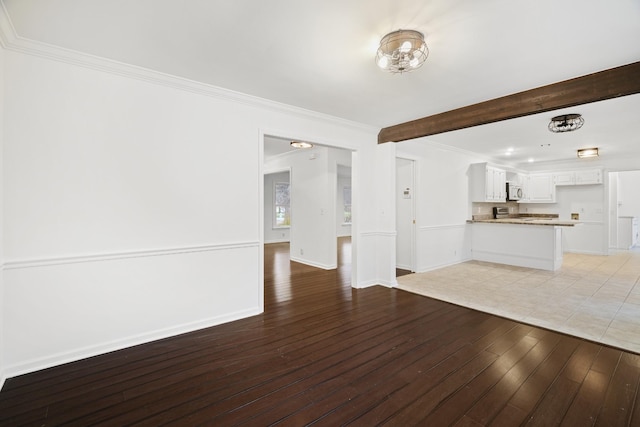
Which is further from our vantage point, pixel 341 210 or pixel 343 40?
pixel 341 210

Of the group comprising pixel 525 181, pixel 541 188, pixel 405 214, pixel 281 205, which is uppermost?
pixel 525 181

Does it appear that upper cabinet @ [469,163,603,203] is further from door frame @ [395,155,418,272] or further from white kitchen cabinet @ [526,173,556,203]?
door frame @ [395,155,418,272]

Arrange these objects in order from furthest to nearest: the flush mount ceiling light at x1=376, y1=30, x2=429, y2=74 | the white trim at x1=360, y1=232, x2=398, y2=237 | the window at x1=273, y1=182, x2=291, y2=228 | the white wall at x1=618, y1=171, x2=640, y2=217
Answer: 1. the window at x1=273, y1=182, x2=291, y2=228
2. the white wall at x1=618, y1=171, x2=640, y2=217
3. the white trim at x1=360, y1=232, x2=398, y2=237
4. the flush mount ceiling light at x1=376, y1=30, x2=429, y2=74

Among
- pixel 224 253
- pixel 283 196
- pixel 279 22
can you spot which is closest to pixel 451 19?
pixel 279 22

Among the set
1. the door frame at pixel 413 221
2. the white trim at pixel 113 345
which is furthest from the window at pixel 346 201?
the white trim at pixel 113 345

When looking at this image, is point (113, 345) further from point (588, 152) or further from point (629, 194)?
point (629, 194)

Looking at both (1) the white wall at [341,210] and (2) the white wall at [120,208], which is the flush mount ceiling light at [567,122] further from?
(1) the white wall at [341,210]

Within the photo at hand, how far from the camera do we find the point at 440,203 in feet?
19.6

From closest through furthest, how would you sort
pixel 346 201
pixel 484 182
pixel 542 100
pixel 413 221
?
pixel 542 100 < pixel 413 221 < pixel 484 182 < pixel 346 201

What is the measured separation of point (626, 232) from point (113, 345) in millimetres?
12684

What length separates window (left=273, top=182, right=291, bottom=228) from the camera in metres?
9.94

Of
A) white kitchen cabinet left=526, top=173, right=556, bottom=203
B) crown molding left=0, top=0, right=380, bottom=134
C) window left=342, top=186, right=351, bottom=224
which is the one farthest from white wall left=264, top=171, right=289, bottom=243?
white kitchen cabinet left=526, top=173, right=556, bottom=203

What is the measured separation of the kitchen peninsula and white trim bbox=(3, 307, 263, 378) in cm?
573

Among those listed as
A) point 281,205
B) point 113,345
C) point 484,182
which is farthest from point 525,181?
point 113,345
